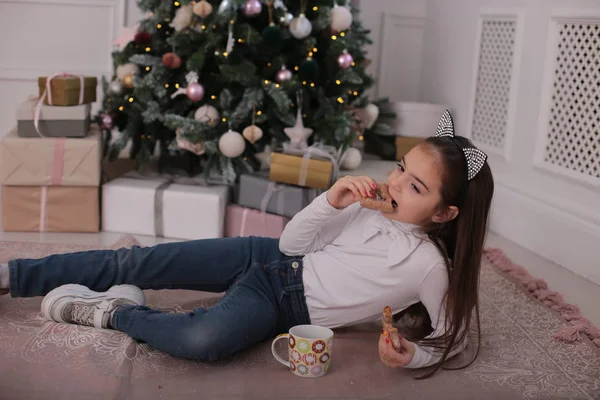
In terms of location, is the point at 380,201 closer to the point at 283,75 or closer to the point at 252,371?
the point at 252,371

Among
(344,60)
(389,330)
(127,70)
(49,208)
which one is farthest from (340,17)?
(389,330)

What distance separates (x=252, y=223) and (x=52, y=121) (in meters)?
0.80

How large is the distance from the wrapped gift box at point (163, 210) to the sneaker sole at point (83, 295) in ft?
3.13

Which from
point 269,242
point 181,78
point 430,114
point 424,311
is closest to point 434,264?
point 424,311

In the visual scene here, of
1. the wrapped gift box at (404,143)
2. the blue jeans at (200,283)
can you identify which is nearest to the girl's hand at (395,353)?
the blue jeans at (200,283)

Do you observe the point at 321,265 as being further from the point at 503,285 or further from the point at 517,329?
the point at 503,285

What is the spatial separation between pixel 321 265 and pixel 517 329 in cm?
60

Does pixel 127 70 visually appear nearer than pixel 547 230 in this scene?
No

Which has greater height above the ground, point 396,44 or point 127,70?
point 396,44

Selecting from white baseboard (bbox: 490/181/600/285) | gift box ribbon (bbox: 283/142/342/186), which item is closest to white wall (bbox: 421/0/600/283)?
white baseboard (bbox: 490/181/600/285)

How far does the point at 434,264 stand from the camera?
5.48 feet

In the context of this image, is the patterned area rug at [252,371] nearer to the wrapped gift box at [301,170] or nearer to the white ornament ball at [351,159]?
the wrapped gift box at [301,170]

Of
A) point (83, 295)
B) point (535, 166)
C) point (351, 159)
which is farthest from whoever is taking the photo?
point (351, 159)

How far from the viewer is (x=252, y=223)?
111 inches
